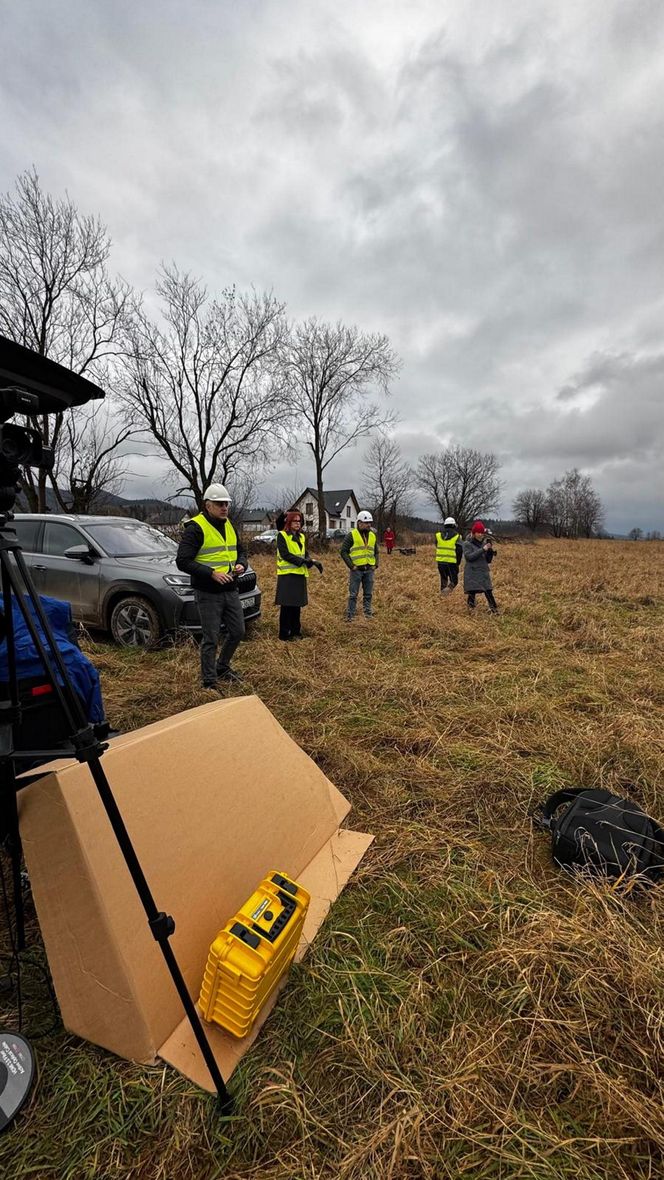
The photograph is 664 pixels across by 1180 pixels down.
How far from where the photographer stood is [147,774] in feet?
5.91

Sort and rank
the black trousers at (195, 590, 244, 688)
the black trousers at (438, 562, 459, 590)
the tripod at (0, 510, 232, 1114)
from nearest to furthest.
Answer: the tripod at (0, 510, 232, 1114), the black trousers at (195, 590, 244, 688), the black trousers at (438, 562, 459, 590)

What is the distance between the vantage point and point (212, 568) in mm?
4406

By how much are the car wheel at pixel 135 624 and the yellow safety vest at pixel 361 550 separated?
3301 mm

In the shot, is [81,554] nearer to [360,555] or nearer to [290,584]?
[290,584]

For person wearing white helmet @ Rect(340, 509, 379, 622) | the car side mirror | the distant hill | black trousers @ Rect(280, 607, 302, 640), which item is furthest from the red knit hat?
the distant hill

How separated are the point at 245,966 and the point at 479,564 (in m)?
7.86

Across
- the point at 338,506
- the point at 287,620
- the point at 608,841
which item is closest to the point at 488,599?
the point at 287,620

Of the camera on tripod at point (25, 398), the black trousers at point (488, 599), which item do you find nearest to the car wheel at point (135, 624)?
the camera on tripod at point (25, 398)

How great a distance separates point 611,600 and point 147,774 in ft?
33.5

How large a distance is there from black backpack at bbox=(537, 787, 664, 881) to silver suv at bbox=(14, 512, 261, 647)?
13.2 feet

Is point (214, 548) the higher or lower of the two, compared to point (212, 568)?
higher

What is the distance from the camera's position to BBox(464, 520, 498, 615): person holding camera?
26.9ft

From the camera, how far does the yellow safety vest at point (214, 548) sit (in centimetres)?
436

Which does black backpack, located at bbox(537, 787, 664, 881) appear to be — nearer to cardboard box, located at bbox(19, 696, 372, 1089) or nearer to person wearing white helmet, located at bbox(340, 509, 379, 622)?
cardboard box, located at bbox(19, 696, 372, 1089)
